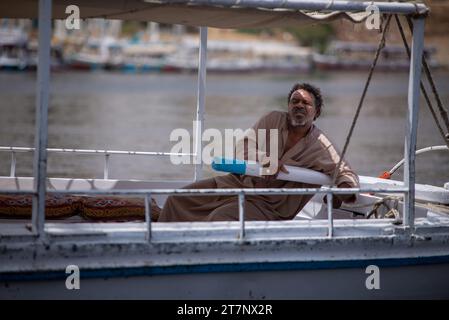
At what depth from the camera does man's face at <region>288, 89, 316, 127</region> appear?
290 inches

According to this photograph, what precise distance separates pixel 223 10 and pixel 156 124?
27003mm

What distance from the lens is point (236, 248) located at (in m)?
6.50

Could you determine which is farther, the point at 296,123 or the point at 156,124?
the point at 156,124

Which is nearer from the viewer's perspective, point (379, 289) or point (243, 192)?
point (243, 192)

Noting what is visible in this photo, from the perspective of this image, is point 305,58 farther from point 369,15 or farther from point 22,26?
point 369,15

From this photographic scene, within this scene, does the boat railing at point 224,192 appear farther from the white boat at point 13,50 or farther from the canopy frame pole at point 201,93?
the white boat at point 13,50

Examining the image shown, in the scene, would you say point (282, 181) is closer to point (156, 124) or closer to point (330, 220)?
point (330, 220)

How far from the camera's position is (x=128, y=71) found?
310 feet

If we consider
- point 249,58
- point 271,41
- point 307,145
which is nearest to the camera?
point 307,145

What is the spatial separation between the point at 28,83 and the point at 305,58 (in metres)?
57.9

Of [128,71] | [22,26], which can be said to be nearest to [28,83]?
[128,71]

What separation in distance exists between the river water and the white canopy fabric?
30.6 ft

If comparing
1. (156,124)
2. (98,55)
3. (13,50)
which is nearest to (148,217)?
(156,124)
